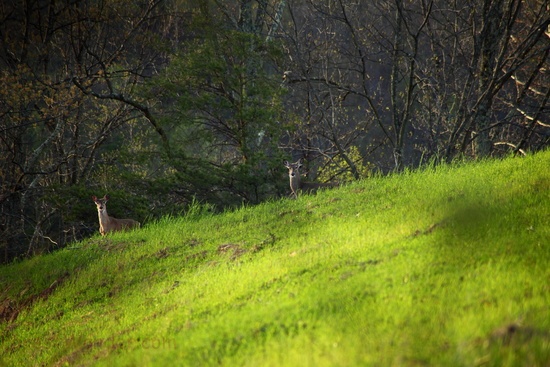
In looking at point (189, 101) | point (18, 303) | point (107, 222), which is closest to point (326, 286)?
point (18, 303)

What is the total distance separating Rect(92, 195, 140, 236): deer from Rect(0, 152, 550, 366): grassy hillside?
4.83 ft

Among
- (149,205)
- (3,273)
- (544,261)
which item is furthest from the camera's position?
(149,205)

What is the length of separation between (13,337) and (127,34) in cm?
1080

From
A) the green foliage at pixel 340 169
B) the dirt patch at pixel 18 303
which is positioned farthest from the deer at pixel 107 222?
the green foliage at pixel 340 169

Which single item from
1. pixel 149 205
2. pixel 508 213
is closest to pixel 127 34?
pixel 149 205

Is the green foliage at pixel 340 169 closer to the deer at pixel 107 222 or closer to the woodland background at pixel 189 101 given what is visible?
the woodland background at pixel 189 101

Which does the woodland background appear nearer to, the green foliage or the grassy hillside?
the grassy hillside

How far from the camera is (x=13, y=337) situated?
8.53 metres

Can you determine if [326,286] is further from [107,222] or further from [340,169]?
[340,169]

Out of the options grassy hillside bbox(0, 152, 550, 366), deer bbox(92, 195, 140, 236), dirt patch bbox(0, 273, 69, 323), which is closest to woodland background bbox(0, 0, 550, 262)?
deer bbox(92, 195, 140, 236)

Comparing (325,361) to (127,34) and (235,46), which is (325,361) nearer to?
(235,46)

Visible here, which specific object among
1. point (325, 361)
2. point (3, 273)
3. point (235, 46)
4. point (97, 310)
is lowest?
point (3, 273)

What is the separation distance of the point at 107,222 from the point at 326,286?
834cm

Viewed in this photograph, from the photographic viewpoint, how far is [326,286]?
233 inches
